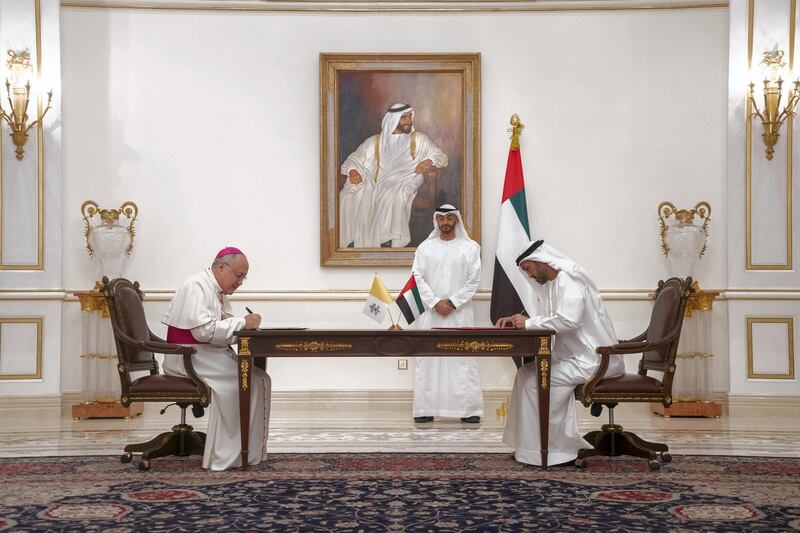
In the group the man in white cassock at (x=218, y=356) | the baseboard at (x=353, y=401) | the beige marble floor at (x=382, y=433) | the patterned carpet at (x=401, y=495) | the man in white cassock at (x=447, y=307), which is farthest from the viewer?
the baseboard at (x=353, y=401)

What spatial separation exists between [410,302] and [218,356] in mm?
2901

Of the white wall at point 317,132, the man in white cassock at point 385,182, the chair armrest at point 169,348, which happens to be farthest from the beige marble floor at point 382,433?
the man in white cassock at point 385,182

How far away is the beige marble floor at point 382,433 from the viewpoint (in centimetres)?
635

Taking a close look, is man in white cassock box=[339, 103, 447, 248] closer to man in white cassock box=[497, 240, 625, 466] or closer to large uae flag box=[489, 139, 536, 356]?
large uae flag box=[489, 139, 536, 356]

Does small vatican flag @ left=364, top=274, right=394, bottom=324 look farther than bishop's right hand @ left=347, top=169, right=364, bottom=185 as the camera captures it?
No

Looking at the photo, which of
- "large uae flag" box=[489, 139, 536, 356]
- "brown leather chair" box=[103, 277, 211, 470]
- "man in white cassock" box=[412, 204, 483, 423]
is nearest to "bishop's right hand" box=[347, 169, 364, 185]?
"man in white cassock" box=[412, 204, 483, 423]

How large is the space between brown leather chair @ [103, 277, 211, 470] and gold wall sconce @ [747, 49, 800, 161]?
585 cm

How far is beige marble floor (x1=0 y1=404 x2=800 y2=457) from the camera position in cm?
635

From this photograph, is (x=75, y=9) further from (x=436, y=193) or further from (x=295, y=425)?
(x=295, y=425)

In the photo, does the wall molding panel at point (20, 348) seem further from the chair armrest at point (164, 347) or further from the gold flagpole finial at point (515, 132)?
the gold flagpole finial at point (515, 132)

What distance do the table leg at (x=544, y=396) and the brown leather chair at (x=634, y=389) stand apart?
240 millimetres

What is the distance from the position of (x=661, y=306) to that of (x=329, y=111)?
13.6 ft

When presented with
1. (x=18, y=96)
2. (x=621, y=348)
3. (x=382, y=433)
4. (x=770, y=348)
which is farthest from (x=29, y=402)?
(x=770, y=348)

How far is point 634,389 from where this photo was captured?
5559 millimetres
